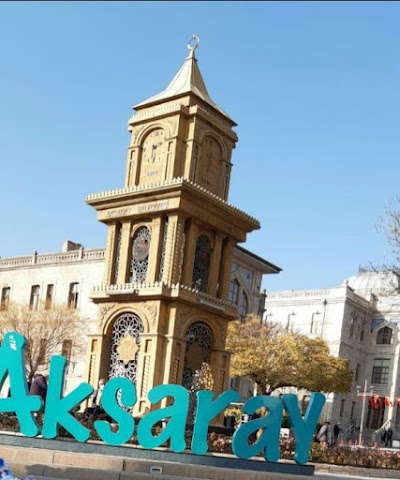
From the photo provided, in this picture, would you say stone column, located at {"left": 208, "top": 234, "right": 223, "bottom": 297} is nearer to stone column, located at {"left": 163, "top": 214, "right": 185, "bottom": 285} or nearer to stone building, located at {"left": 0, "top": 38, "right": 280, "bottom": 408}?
stone building, located at {"left": 0, "top": 38, "right": 280, "bottom": 408}

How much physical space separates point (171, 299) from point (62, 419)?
6.76 m

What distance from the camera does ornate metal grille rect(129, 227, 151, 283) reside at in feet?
82.7

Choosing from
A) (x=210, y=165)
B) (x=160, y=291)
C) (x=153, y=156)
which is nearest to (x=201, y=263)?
(x=160, y=291)

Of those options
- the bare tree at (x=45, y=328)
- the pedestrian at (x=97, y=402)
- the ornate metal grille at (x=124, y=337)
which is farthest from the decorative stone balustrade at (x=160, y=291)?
the bare tree at (x=45, y=328)

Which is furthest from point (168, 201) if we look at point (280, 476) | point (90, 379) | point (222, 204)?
point (280, 476)

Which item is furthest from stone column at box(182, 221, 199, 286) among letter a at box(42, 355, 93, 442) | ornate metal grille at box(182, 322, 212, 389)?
letter a at box(42, 355, 93, 442)

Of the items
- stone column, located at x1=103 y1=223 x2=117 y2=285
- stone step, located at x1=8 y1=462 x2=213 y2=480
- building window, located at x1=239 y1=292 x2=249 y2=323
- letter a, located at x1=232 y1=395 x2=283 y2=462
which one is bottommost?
stone step, located at x1=8 y1=462 x2=213 y2=480

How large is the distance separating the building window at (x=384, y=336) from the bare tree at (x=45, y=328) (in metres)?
30.0

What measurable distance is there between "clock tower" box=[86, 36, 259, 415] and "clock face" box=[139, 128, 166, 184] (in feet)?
0.12

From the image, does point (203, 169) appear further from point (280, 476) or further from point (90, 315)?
point (90, 315)

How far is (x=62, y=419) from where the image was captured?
59.1ft

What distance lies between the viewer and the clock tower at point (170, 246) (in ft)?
78.8

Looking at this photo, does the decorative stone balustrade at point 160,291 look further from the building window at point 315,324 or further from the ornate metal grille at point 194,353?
the building window at point 315,324

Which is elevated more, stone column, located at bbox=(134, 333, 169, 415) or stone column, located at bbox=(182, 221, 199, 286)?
stone column, located at bbox=(182, 221, 199, 286)
